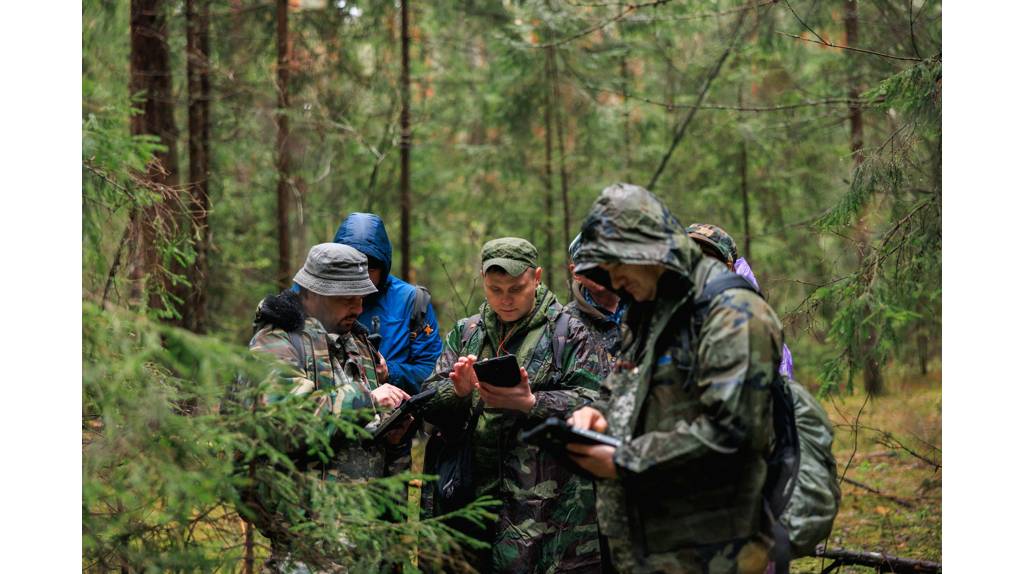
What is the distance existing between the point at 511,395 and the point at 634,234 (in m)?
1.48

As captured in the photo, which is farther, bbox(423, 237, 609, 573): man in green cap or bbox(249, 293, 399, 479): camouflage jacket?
bbox(423, 237, 609, 573): man in green cap

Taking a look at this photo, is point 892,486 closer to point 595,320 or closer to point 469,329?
point 595,320

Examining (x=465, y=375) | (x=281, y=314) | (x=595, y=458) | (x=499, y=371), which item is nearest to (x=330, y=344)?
(x=281, y=314)

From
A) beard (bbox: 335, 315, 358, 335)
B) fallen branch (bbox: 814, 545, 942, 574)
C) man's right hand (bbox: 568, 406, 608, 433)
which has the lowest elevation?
fallen branch (bbox: 814, 545, 942, 574)

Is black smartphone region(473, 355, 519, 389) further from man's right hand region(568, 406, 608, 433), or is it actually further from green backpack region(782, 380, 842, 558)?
green backpack region(782, 380, 842, 558)

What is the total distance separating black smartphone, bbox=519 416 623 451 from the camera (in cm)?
310

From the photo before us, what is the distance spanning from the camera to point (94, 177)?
14.0 feet

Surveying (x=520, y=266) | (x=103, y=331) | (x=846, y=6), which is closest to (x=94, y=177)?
(x=103, y=331)

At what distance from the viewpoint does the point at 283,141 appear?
10.8 meters

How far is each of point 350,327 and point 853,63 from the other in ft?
31.4

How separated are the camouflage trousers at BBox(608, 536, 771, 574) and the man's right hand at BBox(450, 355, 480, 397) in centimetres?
143

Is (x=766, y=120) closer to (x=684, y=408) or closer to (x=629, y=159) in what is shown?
(x=629, y=159)

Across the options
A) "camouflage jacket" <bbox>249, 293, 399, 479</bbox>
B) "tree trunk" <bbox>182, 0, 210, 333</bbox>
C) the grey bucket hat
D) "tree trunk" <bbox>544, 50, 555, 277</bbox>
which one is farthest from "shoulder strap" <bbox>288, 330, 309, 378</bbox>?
"tree trunk" <bbox>544, 50, 555, 277</bbox>

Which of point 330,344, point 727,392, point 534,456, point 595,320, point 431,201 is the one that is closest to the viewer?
point 727,392
